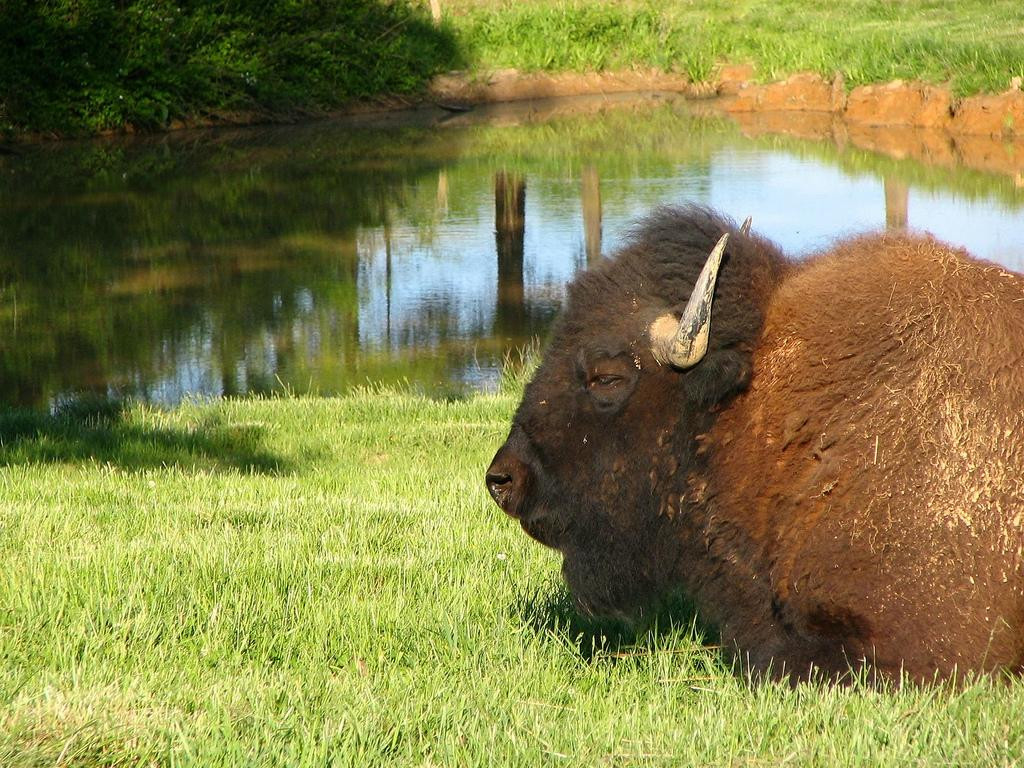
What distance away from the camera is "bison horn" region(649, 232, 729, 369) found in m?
3.97

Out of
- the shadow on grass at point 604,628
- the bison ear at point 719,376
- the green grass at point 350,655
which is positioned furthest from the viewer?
the shadow on grass at point 604,628

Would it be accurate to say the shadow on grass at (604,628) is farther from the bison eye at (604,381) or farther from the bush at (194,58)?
the bush at (194,58)

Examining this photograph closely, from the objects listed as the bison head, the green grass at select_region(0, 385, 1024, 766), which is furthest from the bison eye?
the green grass at select_region(0, 385, 1024, 766)

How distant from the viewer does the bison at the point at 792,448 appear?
12.7 ft

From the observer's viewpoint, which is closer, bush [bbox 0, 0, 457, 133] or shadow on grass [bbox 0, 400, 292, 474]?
shadow on grass [bbox 0, 400, 292, 474]

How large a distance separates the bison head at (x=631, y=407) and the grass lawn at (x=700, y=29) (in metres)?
29.4

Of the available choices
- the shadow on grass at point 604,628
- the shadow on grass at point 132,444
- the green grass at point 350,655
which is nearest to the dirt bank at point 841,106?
the shadow on grass at point 132,444

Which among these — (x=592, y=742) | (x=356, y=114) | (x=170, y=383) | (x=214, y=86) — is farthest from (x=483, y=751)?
(x=356, y=114)

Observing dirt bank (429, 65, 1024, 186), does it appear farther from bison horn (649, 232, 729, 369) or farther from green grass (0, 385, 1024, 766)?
bison horn (649, 232, 729, 369)

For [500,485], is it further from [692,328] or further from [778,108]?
[778,108]

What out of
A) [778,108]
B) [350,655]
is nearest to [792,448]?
[350,655]

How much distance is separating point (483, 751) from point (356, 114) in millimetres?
32983

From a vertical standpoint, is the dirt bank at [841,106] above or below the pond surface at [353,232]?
above

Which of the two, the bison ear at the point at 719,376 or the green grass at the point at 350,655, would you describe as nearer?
the green grass at the point at 350,655
